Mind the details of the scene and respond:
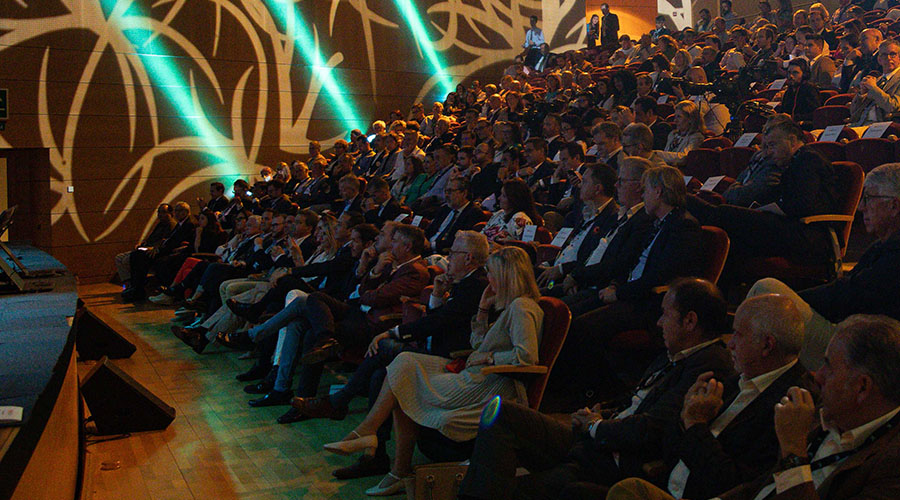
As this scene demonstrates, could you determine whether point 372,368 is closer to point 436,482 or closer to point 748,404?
point 436,482

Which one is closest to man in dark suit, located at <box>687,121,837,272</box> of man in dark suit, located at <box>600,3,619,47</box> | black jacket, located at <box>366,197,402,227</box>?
black jacket, located at <box>366,197,402,227</box>

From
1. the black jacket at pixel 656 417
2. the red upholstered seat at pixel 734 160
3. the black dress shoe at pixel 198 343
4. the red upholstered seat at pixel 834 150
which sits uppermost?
the red upholstered seat at pixel 834 150

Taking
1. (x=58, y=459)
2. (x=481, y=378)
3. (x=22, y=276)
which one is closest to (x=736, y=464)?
(x=481, y=378)

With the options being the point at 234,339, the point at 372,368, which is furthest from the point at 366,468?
the point at 234,339

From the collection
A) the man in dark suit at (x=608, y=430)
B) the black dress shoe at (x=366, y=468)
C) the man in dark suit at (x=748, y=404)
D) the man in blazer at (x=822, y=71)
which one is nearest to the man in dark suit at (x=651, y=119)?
the man in blazer at (x=822, y=71)

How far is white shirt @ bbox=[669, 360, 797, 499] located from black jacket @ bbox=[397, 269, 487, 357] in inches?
63.6

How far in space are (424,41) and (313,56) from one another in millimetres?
2040

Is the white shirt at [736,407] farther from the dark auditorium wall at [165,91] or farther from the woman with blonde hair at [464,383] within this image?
the dark auditorium wall at [165,91]

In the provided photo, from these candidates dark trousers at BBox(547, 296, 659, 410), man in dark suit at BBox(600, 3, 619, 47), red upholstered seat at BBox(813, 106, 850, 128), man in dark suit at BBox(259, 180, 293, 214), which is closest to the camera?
dark trousers at BBox(547, 296, 659, 410)

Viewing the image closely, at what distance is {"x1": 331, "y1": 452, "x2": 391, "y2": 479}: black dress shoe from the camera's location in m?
3.21

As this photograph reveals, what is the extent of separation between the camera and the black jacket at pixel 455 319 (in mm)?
3516

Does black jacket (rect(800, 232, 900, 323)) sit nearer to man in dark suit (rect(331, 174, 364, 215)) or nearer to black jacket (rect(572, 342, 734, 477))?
black jacket (rect(572, 342, 734, 477))

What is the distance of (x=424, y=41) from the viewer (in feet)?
43.8

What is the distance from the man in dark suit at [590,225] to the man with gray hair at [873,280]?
1344mm
